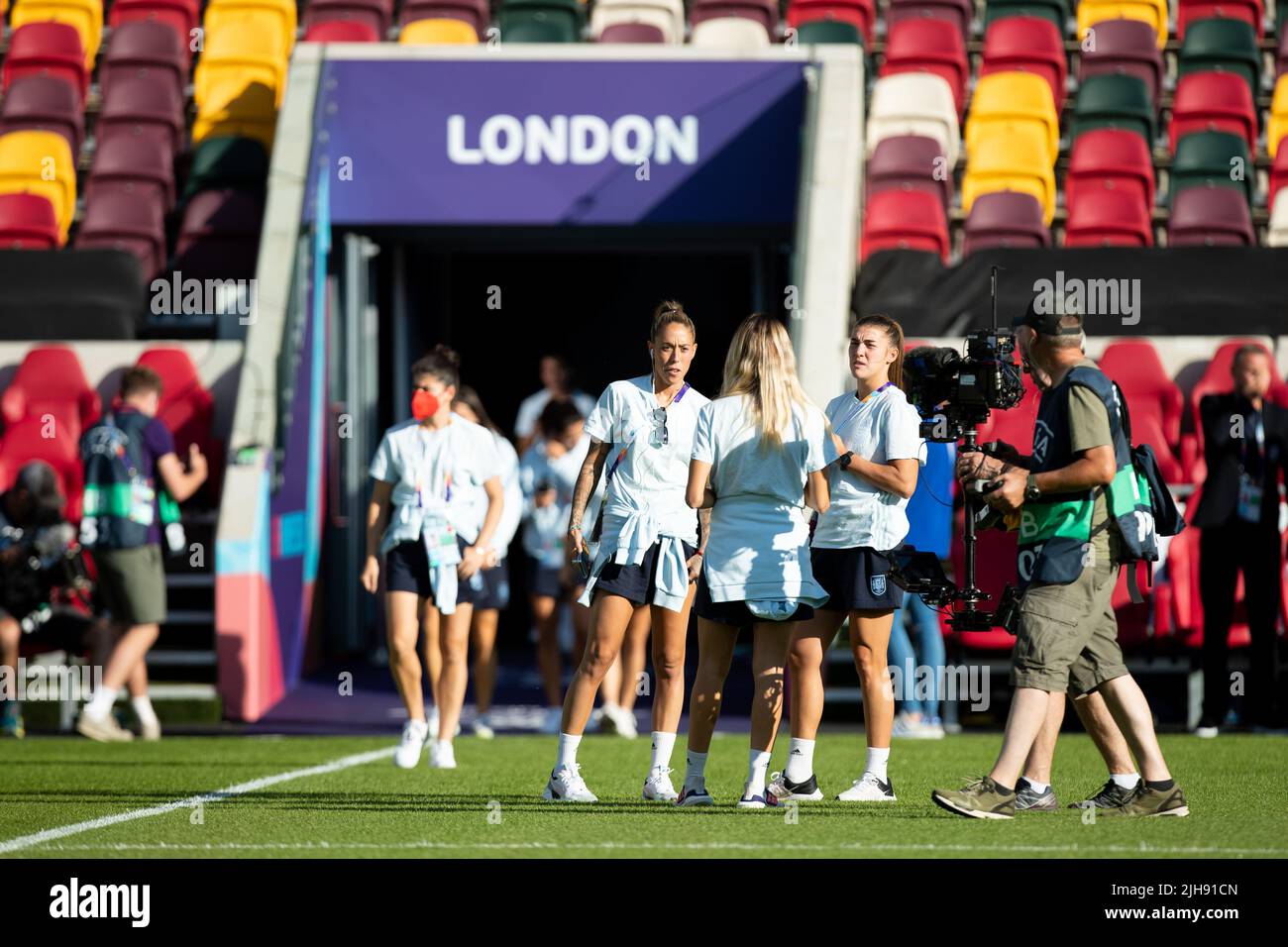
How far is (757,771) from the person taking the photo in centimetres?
707

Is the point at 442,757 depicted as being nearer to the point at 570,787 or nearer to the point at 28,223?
the point at 570,787

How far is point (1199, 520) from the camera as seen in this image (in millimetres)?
10672

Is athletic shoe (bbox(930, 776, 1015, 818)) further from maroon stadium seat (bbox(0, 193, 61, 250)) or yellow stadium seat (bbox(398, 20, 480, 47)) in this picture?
yellow stadium seat (bbox(398, 20, 480, 47))

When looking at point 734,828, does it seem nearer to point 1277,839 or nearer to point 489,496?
point 1277,839

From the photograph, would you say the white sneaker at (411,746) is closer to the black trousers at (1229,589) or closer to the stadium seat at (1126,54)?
the black trousers at (1229,589)

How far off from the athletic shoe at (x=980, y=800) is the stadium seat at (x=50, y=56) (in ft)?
41.1

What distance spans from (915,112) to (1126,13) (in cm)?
282

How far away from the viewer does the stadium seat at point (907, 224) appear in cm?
1430

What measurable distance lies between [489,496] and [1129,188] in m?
7.74

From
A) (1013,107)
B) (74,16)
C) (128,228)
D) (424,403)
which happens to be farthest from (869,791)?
(74,16)

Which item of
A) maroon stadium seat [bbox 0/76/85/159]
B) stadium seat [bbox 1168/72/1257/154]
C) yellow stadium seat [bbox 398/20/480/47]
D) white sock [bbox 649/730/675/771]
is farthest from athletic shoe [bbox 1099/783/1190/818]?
maroon stadium seat [bbox 0/76/85/159]

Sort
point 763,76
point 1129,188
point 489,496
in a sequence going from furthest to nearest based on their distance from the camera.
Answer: point 1129,188 < point 763,76 < point 489,496

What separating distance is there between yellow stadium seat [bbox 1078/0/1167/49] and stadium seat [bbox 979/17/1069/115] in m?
0.52
